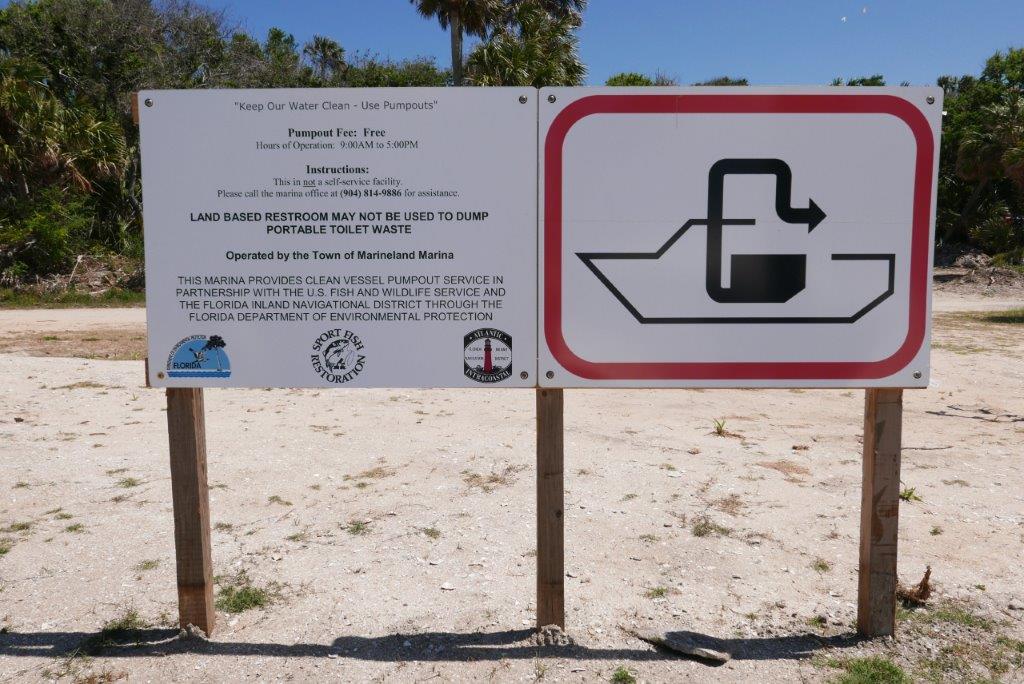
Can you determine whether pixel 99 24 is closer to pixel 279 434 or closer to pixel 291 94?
pixel 279 434

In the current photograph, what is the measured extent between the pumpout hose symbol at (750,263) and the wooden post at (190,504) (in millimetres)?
1644

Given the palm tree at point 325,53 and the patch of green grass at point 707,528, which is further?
the palm tree at point 325,53

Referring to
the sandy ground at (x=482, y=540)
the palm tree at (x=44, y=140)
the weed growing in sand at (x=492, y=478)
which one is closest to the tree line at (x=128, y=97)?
the palm tree at (x=44, y=140)

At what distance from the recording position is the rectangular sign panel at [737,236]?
2.81m

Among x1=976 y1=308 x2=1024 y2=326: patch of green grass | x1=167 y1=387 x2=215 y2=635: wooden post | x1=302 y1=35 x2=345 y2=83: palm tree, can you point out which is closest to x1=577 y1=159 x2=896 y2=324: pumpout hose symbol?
x1=167 y1=387 x2=215 y2=635: wooden post

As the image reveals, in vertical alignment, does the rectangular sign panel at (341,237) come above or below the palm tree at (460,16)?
below

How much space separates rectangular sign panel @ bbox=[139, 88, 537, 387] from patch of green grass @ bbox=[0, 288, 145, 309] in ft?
57.7

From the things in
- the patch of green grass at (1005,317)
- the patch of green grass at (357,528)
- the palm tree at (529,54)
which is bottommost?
the patch of green grass at (357,528)

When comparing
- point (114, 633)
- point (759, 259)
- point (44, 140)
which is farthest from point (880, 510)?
point (44, 140)

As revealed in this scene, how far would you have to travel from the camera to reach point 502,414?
270 inches

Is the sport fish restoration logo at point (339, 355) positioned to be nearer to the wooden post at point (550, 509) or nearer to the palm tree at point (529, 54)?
the wooden post at point (550, 509)

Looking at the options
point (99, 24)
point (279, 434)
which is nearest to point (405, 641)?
point (279, 434)

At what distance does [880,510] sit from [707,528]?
1351 millimetres

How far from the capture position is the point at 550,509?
3014mm
